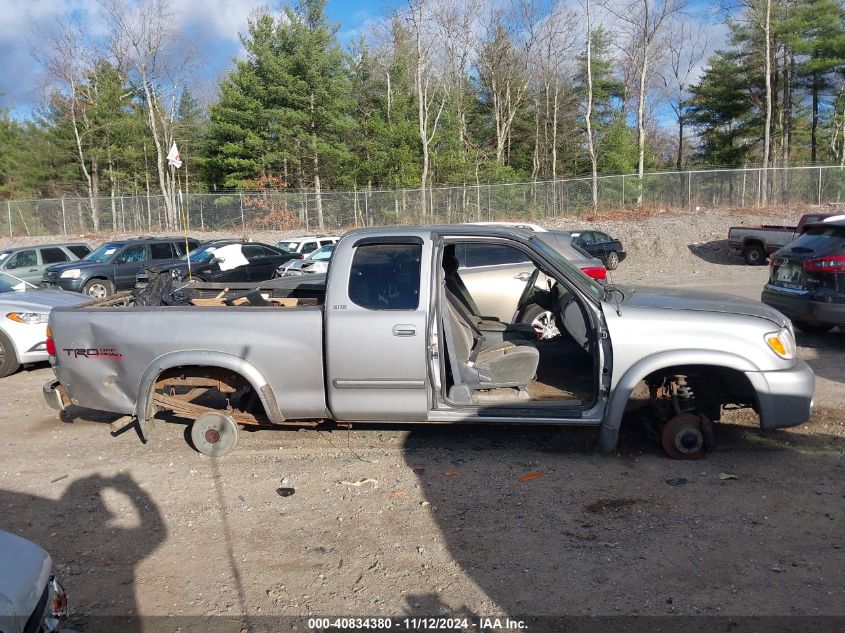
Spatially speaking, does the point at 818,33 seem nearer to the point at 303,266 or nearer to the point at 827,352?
the point at 303,266

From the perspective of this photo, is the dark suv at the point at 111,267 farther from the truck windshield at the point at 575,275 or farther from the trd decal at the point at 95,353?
the truck windshield at the point at 575,275

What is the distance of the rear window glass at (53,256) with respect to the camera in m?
19.2

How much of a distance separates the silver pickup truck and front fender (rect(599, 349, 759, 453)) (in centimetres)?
1

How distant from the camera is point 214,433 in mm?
5609

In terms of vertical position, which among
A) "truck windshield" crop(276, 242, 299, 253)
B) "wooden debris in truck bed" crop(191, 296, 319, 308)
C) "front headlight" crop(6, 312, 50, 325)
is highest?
"truck windshield" crop(276, 242, 299, 253)

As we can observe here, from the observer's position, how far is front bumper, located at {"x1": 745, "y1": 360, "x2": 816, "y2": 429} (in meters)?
4.86

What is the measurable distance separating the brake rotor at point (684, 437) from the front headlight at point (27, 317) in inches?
308

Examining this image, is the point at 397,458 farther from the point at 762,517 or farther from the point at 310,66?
the point at 310,66

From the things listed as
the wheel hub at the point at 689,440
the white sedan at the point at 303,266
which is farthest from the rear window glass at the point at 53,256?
the wheel hub at the point at 689,440

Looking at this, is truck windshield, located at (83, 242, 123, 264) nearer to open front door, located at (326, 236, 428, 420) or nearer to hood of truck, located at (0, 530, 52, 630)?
open front door, located at (326, 236, 428, 420)

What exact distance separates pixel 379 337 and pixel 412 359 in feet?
1.00

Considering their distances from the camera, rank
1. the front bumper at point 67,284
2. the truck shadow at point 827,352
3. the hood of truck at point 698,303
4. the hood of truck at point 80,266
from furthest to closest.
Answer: the hood of truck at point 80,266
the front bumper at point 67,284
the truck shadow at point 827,352
the hood of truck at point 698,303

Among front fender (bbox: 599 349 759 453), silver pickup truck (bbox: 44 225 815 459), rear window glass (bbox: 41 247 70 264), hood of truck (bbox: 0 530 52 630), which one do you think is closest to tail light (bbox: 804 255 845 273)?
silver pickup truck (bbox: 44 225 815 459)

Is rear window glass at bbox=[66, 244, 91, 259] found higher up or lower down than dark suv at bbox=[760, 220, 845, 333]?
higher up
